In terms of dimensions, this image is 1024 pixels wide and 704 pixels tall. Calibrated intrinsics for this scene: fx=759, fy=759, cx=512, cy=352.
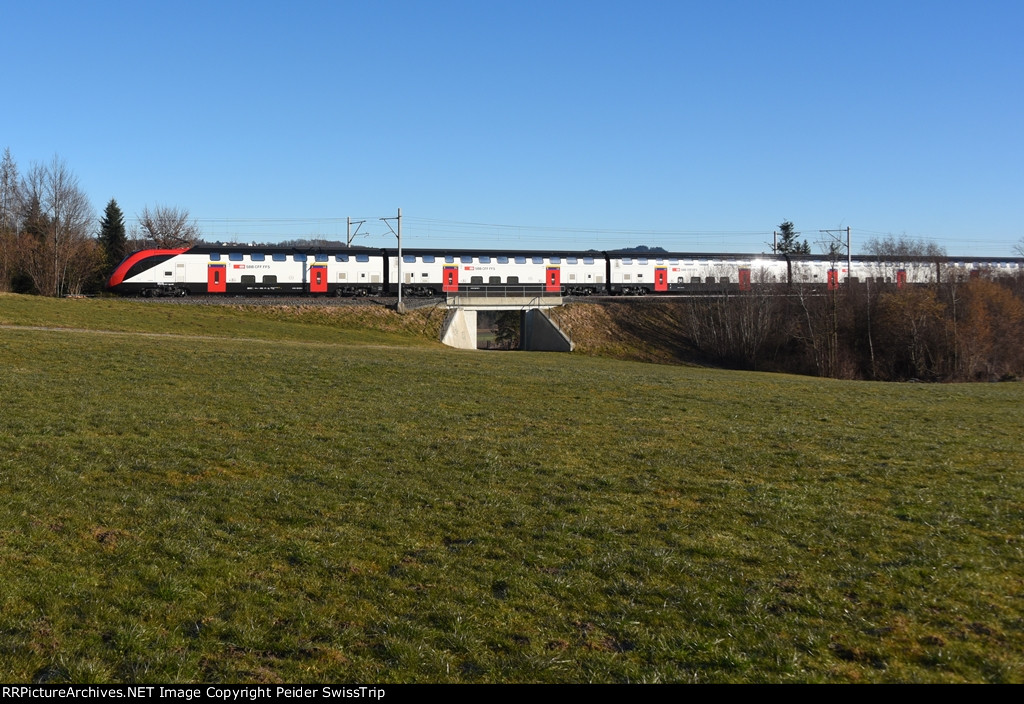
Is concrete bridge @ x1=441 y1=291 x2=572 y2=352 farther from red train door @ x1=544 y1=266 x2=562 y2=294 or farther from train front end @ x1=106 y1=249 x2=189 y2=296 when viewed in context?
train front end @ x1=106 y1=249 x2=189 y2=296

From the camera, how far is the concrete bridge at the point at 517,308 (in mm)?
64688

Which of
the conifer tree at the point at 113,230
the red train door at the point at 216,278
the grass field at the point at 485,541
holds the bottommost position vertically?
the grass field at the point at 485,541

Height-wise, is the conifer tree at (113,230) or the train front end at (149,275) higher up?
the conifer tree at (113,230)

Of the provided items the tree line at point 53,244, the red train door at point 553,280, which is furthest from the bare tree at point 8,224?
the red train door at point 553,280

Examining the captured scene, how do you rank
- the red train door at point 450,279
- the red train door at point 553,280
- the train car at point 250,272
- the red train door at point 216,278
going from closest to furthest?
1. the train car at point 250,272
2. the red train door at point 216,278
3. the red train door at point 450,279
4. the red train door at point 553,280

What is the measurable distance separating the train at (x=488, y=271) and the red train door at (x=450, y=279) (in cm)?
9

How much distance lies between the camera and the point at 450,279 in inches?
2618

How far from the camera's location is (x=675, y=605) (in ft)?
27.5

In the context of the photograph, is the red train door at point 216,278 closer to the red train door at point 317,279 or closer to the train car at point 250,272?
the train car at point 250,272

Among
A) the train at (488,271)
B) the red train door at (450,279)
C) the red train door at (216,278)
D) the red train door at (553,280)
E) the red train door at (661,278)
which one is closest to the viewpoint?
the train at (488,271)

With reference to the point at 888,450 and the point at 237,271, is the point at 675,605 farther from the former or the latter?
the point at 237,271

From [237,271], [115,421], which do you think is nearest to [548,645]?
[115,421]

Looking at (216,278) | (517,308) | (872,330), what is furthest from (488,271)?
(872,330)

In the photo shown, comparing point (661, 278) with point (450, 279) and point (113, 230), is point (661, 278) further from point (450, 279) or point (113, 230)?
point (113, 230)
